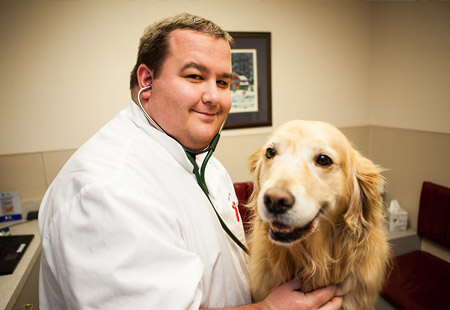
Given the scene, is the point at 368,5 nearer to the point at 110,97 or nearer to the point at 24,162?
the point at 110,97

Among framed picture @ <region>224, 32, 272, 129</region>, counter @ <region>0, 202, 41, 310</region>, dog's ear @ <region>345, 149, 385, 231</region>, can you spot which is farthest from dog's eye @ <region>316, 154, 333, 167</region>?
framed picture @ <region>224, 32, 272, 129</region>

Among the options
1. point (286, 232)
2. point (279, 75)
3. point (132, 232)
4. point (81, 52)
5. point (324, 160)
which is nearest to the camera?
point (132, 232)

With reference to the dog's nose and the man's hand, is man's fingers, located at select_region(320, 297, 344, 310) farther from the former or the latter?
the dog's nose

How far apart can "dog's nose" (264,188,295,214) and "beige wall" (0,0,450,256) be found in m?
1.89

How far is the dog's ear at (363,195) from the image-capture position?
3.21 feet

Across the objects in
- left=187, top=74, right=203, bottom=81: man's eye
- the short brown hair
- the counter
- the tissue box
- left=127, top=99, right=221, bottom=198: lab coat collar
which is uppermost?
the short brown hair

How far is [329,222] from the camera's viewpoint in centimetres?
96

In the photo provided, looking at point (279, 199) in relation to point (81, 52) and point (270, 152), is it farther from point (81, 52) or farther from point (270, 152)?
point (81, 52)

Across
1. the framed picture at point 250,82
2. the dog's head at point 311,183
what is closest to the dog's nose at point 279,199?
the dog's head at point 311,183

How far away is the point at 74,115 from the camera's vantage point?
2.27 metres

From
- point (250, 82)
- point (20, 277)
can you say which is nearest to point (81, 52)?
point (250, 82)

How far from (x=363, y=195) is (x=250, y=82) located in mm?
1859

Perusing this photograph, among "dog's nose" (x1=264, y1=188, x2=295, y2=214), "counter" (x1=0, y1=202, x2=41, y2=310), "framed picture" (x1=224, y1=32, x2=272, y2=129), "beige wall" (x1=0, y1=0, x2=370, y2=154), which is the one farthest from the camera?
"framed picture" (x1=224, y1=32, x2=272, y2=129)

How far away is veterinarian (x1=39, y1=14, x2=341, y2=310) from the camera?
2.20 feet
